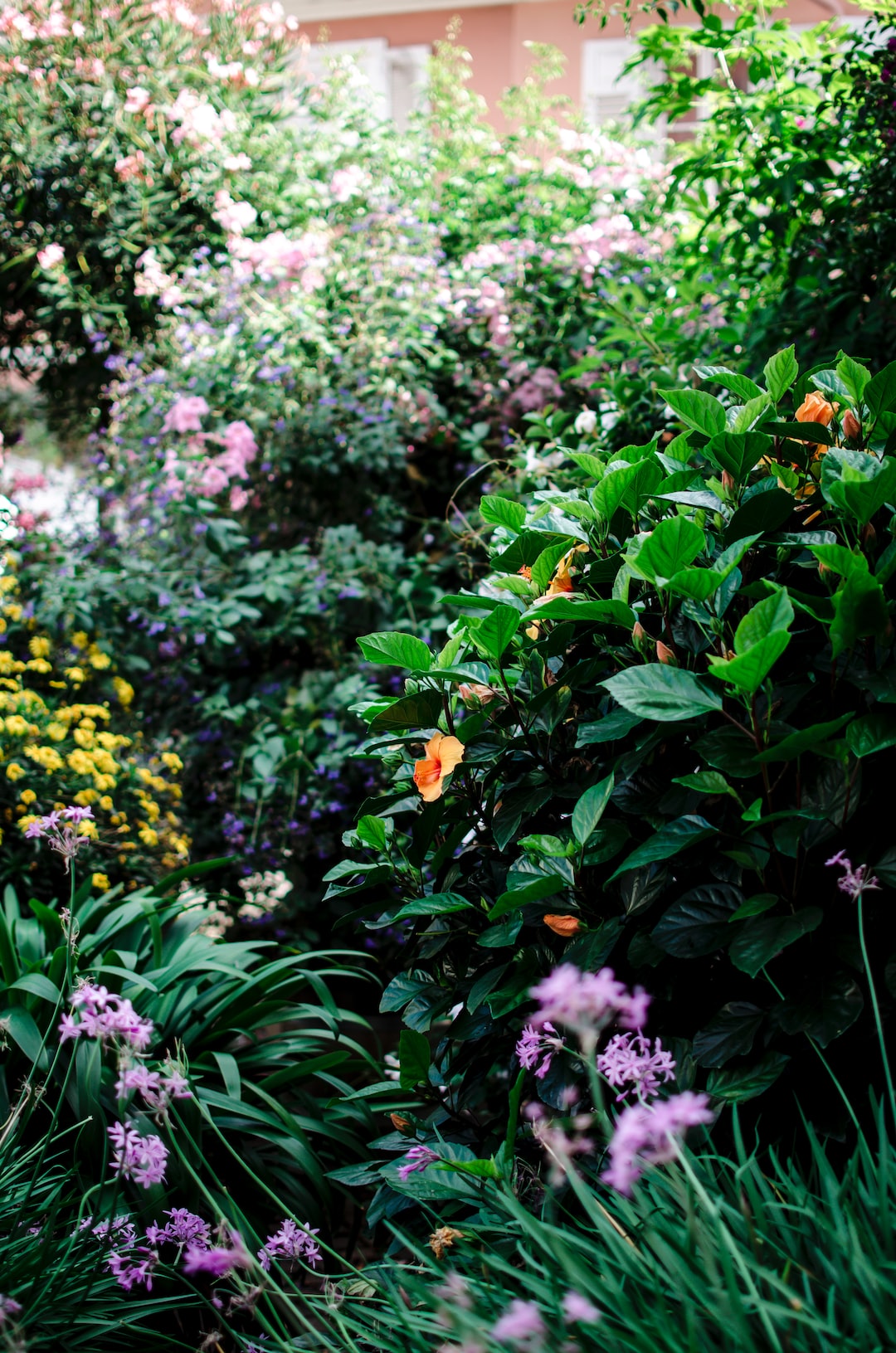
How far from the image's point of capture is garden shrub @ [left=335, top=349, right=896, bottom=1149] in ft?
→ 3.38

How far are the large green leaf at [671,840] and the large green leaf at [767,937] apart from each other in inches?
4.3

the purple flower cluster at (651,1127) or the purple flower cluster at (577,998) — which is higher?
the purple flower cluster at (577,998)

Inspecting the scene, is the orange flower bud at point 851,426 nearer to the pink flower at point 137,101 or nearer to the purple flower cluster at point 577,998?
the purple flower cluster at point 577,998

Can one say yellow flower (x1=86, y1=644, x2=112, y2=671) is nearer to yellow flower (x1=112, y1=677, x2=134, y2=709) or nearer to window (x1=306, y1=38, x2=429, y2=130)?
yellow flower (x1=112, y1=677, x2=134, y2=709)

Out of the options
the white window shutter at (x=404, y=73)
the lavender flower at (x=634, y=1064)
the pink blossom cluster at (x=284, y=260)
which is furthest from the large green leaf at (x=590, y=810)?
the white window shutter at (x=404, y=73)

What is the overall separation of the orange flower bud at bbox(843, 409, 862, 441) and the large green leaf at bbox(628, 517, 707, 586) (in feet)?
1.10

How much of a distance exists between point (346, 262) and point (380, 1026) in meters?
2.81

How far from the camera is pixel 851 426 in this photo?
124 cm

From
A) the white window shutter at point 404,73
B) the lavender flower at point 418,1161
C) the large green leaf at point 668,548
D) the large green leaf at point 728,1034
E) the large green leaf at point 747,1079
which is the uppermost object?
the white window shutter at point 404,73

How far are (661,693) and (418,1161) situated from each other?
648mm

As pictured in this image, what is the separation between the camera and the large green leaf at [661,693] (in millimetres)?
990

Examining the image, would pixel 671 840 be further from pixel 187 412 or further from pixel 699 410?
pixel 187 412

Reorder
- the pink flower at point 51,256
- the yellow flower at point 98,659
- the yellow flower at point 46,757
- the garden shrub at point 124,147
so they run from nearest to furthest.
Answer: the yellow flower at point 46,757
the yellow flower at point 98,659
the pink flower at point 51,256
the garden shrub at point 124,147

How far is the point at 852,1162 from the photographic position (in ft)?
3.05
